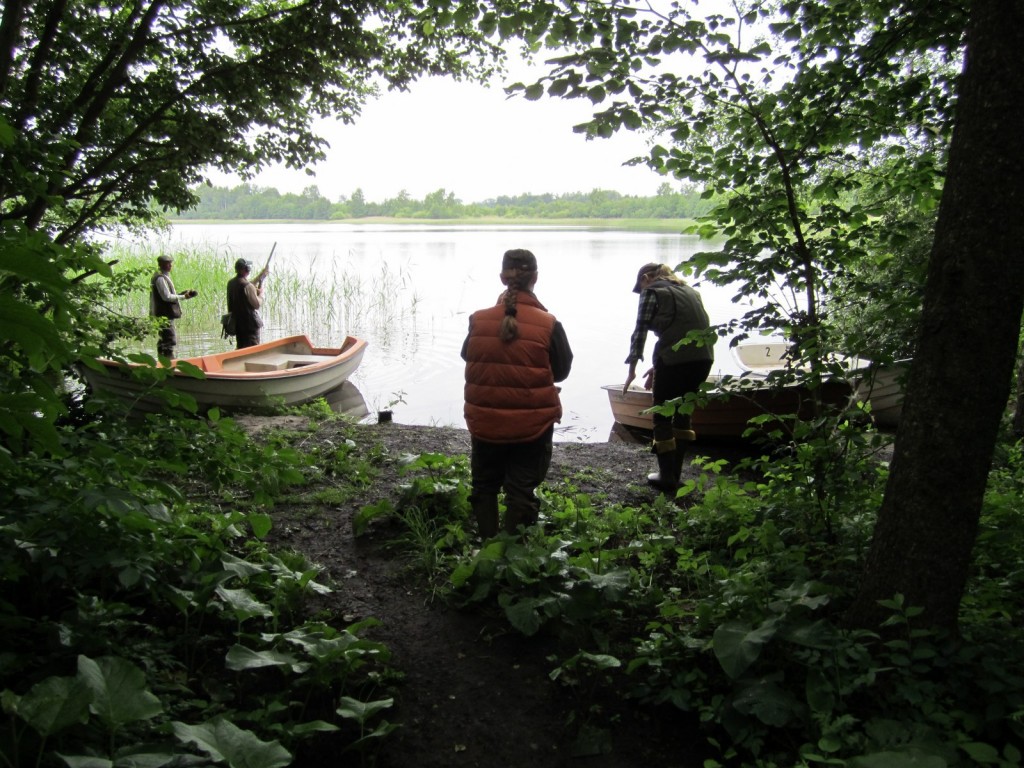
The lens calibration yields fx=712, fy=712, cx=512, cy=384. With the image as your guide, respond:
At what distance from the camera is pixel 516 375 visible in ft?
11.8

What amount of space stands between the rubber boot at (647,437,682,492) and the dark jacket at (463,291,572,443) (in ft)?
6.79

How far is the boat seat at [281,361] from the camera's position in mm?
10773

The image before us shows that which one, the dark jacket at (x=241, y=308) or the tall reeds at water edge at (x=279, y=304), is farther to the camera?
the tall reeds at water edge at (x=279, y=304)

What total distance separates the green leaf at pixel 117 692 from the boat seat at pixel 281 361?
29.3 feet

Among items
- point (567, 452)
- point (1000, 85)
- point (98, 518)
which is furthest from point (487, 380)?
point (567, 452)

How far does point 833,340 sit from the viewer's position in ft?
10.3

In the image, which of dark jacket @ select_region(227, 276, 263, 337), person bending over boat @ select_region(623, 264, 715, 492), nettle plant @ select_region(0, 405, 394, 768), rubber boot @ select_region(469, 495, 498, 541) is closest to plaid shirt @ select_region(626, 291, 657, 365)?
person bending over boat @ select_region(623, 264, 715, 492)

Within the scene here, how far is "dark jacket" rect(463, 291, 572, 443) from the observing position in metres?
3.58

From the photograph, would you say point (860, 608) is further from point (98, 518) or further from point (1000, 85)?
point (98, 518)

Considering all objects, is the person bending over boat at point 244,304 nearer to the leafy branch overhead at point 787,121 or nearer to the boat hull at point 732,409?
the boat hull at point 732,409

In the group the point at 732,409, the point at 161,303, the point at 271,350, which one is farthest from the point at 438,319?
the point at 732,409

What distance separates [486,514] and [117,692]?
2.34 m

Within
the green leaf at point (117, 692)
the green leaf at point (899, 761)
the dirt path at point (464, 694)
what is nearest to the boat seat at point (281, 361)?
the dirt path at point (464, 694)

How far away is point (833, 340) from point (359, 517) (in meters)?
2.85
